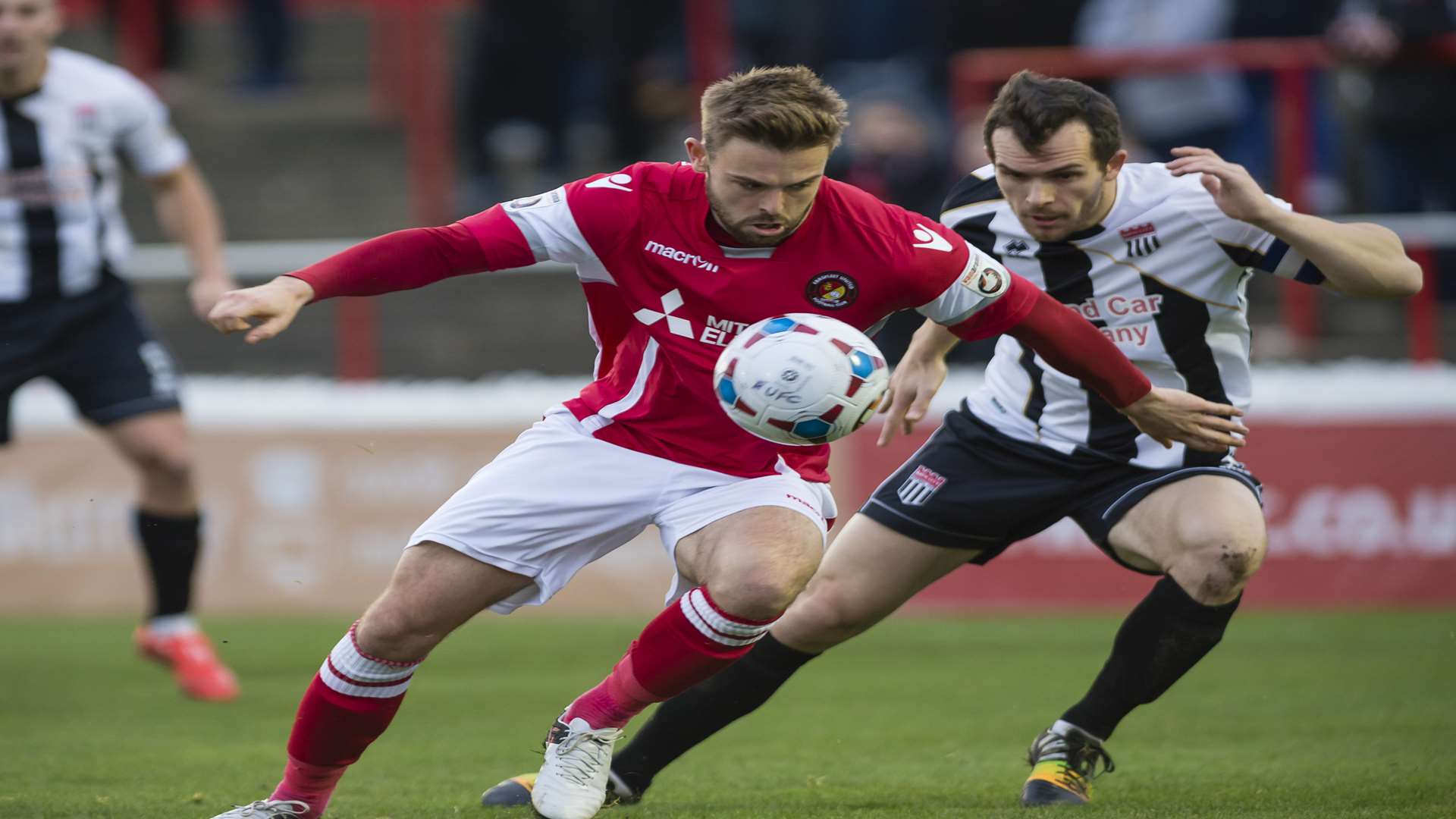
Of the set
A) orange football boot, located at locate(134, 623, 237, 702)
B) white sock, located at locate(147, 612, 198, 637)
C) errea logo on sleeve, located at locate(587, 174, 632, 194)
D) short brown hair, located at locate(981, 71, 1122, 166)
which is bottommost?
orange football boot, located at locate(134, 623, 237, 702)

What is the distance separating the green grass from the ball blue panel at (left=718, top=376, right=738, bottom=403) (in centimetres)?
109

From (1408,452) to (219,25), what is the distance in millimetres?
10300

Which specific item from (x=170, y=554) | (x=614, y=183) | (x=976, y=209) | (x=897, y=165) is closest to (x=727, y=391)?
(x=614, y=183)

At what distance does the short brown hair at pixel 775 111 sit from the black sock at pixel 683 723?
144cm

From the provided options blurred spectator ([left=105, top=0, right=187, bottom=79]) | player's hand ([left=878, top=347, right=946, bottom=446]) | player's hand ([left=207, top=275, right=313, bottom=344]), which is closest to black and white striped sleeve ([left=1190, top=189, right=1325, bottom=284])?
player's hand ([left=878, top=347, right=946, bottom=446])

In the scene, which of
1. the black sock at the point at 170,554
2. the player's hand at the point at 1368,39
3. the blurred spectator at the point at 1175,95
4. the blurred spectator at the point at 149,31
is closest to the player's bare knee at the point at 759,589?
the black sock at the point at 170,554

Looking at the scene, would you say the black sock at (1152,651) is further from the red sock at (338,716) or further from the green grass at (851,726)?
the red sock at (338,716)

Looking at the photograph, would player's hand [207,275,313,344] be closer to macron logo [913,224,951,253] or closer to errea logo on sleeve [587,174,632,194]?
errea logo on sleeve [587,174,632,194]

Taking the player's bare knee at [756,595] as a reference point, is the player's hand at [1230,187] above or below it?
above

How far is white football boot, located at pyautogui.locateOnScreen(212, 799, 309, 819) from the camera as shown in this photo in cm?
422

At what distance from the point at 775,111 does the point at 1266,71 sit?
7.23 m

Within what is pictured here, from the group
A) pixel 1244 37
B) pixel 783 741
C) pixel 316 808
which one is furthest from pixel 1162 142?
pixel 316 808

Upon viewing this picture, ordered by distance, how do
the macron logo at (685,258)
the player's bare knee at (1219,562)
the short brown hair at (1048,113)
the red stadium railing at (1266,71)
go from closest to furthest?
the macron logo at (685,258) → the player's bare knee at (1219,562) → the short brown hair at (1048,113) → the red stadium railing at (1266,71)

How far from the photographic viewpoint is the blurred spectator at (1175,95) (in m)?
10.5
